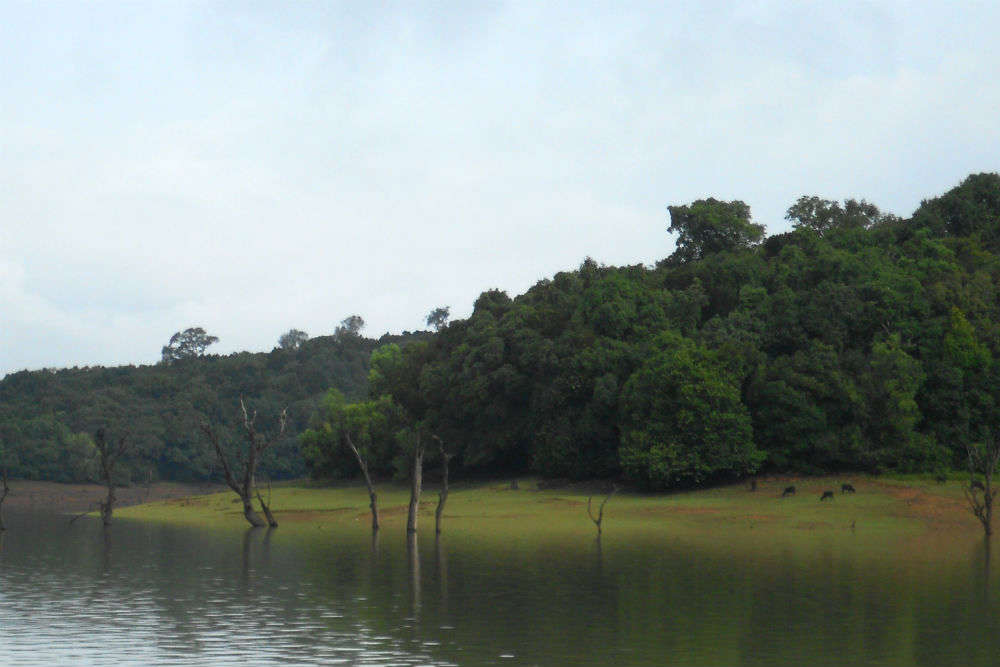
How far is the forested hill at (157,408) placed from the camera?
136 metres

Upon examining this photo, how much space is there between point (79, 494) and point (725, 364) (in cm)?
8376

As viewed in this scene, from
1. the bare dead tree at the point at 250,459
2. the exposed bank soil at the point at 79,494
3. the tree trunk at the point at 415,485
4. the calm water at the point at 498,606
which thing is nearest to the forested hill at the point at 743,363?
the bare dead tree at the point at 250,459

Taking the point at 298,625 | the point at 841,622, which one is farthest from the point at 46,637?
the point at 841,622

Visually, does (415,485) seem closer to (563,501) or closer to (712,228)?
(563,501)

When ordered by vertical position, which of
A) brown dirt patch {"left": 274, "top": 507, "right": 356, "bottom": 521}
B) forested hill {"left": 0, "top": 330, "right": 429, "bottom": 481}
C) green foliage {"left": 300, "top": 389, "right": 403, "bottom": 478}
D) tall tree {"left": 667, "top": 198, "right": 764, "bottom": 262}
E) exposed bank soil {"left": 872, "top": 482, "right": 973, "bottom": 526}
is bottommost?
exposed bank soil {"left": 872, "top": 482, "right": 973, "bottom": 526}

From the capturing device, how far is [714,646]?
2345 centimetres

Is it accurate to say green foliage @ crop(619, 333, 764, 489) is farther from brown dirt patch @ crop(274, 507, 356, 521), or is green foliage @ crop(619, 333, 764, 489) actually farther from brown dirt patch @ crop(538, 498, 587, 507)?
brown dirt patch @ crop(274, 507, 356, 521)

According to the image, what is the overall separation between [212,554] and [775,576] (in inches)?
887

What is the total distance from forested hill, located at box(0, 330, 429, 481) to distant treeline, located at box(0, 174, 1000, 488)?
131 ft

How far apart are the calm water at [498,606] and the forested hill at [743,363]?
80.1 ft

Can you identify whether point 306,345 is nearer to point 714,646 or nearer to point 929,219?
point 929,219

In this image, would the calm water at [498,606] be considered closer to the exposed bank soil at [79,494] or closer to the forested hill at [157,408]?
the exposed bank soil at [79,494]

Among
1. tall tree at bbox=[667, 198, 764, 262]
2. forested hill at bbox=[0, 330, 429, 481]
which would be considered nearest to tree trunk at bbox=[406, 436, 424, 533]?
tall tree at bbox=[667, 198, 764, 262]

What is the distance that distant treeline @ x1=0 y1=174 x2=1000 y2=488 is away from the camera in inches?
2788
